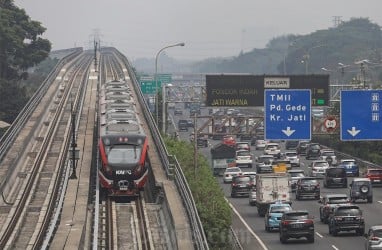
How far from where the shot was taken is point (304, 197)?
65.1 metres

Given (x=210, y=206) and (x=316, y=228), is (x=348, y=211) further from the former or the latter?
(x=210, y=206)

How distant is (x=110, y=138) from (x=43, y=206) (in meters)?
4.53

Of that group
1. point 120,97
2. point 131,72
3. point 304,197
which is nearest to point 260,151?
point 131,72

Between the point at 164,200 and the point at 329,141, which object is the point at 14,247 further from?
the point at 329,141

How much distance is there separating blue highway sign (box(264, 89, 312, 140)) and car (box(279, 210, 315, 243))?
13.5 feet

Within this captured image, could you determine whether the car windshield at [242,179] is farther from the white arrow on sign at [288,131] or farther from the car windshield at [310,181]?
the white arrow on sign at [288,131]

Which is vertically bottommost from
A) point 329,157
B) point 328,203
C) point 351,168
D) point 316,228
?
point 316,228

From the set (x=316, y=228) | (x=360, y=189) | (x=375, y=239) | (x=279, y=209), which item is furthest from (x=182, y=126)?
(x=375, y=239)

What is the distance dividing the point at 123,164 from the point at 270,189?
54.4 ft

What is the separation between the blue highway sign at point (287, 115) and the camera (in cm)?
4644

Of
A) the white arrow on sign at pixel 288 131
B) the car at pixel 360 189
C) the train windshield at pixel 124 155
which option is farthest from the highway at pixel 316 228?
the train windshield at pixel 124 155

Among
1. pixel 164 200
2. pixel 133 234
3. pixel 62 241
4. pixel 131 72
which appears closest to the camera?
pixel 62 241

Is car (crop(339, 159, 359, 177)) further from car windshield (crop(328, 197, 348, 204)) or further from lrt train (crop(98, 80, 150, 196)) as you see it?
lrt train (crop(98, 80, 150, 196))

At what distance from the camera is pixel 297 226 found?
44.2m
